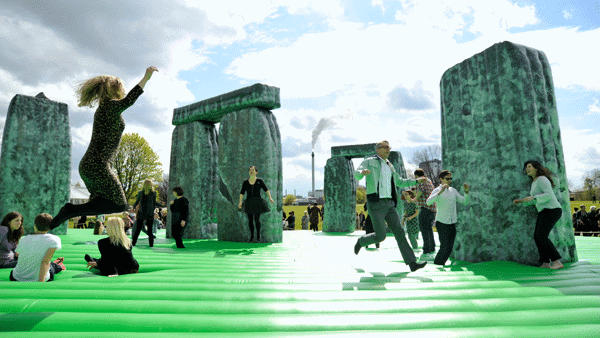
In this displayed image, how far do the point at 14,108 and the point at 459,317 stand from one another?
9.83 meters

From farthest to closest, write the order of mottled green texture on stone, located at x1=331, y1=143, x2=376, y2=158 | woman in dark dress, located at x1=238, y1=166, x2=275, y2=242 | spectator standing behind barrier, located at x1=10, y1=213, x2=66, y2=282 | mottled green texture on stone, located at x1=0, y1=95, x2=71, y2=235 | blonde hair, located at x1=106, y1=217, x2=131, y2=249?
mottled green texture on stone, located at x1=331, y1=143, x2=376, y2=158 → mottled green texture on stone, located at x1=0, y1=95, x2=71, y2=235 → woman in dark dress, located at x1=238, y1=166, x2=275, y2=242 → blonde hair, located at x1=106, y1=217, x2=131, y2=249 → spectator standing behind barrier, located at x1=10, y1=213, x2=66, y2=282

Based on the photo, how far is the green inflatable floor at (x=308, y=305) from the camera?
205 centimetres

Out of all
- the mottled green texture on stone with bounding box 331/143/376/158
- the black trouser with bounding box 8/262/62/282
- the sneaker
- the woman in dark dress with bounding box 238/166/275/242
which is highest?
the mottled green texture on stone with bounding box 331/143/376/158

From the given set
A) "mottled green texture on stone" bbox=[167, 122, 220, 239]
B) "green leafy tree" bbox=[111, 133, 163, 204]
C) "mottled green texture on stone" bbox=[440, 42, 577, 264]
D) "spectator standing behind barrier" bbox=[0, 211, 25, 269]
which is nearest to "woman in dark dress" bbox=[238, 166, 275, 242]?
"mottled green texture on stone" bbox=[167, 122, 220, 239]

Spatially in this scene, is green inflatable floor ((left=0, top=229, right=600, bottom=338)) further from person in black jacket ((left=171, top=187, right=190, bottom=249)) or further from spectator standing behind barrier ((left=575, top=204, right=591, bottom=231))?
spectator standing behind barrier ((left=575, top=204, right=591, bottom=231))

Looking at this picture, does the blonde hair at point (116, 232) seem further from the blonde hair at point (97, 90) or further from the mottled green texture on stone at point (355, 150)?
the mottled green texture on stone at point (355, 150)

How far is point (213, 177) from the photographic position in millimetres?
9445

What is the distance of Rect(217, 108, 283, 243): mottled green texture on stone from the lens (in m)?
7.96

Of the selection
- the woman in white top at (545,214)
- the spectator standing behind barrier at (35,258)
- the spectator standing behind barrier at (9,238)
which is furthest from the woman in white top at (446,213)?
the spectator standing behind barrier at (9,238)

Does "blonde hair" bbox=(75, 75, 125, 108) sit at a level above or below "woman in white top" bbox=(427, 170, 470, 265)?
above

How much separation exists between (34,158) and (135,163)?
20.7 m

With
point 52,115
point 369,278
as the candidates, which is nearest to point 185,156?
point 52,115

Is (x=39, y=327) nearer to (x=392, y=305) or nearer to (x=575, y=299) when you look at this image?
(x=392, y=305)

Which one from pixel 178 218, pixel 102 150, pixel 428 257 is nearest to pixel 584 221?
pixel 428 257
